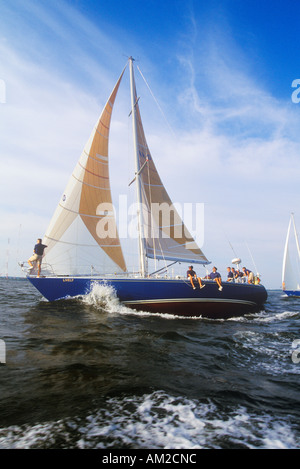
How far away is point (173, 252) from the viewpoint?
14562 mm

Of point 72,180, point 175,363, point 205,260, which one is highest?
point 72,180

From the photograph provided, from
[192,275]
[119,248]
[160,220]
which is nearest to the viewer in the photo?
[192,275]

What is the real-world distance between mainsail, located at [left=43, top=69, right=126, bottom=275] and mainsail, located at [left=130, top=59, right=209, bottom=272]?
202cm

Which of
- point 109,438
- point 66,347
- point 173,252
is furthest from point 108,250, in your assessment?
point 109,438

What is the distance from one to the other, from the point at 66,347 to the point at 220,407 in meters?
3.59

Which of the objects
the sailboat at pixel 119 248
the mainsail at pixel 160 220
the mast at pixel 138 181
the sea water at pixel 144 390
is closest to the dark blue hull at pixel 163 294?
the sailboat at pixel 119 248

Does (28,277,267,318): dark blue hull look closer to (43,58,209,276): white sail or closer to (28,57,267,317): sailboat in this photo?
(28,57,267,317): sailboat

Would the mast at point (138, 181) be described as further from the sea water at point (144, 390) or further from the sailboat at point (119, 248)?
the sea water at point (144, 390)

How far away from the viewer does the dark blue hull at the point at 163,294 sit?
1020 cm

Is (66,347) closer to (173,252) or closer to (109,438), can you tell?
(109,438)

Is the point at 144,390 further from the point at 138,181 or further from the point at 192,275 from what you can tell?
the point at 138,181

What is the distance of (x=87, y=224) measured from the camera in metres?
13.0

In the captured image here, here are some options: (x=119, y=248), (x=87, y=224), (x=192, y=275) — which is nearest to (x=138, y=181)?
(x=87, y=224)

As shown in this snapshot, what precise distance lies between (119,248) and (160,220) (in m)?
3.08
